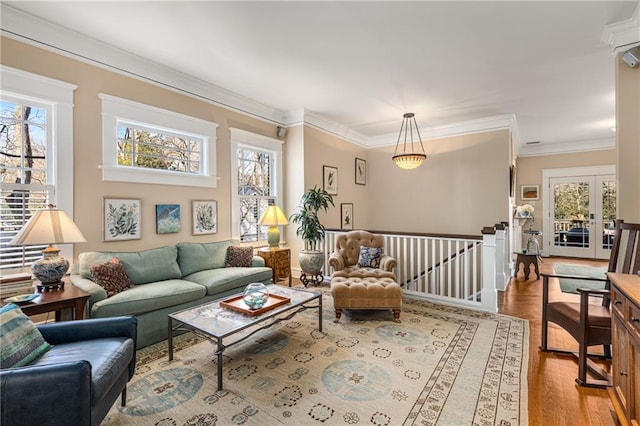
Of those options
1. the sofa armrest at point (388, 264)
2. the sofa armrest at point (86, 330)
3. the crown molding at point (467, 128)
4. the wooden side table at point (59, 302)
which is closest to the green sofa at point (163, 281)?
the wooden side table at point (59, 302)

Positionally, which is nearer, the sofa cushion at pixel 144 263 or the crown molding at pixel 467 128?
the sofa cushion at pixel 144 263

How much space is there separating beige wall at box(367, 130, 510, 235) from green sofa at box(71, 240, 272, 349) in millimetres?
3518

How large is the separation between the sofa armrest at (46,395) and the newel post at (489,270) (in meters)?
3.81

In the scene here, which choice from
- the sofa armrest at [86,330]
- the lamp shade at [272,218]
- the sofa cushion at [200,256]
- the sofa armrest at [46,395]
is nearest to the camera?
the sofa armrest at [46,395]

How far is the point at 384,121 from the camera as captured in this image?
562 cm

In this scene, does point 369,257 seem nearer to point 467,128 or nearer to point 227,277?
point 227,277

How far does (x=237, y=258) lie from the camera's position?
13.1 ft

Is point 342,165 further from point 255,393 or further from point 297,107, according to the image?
point 255,393

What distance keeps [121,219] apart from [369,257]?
300cm

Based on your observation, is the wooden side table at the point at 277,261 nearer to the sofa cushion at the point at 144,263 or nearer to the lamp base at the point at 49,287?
the sofa cushion at the point at 144,263

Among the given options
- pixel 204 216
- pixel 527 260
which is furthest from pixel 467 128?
pixel 204 216

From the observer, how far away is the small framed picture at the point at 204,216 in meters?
4.02

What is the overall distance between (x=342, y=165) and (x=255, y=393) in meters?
4.69

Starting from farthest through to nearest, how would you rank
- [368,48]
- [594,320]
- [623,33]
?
1. [368,48]
2. [623,33]
3. [594,320]
